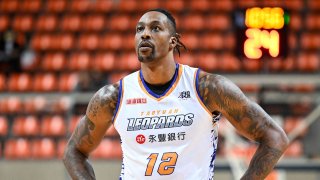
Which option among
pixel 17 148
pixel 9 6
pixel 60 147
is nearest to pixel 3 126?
pixel 17 148

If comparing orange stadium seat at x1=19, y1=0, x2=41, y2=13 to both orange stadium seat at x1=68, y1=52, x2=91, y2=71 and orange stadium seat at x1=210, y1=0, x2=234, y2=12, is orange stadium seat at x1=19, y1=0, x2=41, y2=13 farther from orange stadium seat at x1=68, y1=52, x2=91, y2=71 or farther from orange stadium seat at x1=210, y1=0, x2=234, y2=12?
orange stadium seat at x1=210, y1=0, x2=234, y2=12

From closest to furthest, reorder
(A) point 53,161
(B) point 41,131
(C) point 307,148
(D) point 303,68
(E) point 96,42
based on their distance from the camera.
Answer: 1. (C) point 307,148
2. (A) point 53,161
3. (B) point 41,131
4. (D) point 303,68
5. (E) point 96,42

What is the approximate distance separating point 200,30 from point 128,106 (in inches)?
403

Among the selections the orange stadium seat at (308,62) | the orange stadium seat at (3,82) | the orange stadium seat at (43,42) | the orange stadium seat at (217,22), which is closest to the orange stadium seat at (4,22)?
→ the orange stadium seat at (43,42)

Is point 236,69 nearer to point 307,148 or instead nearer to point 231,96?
point 307,148

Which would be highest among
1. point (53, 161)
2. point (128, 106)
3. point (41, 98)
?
point (128, 106)

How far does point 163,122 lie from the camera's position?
3926 millimetres

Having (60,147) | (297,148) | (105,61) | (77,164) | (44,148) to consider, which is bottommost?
(44,148)

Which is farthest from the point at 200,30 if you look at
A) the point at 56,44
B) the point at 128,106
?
the point at 128,106

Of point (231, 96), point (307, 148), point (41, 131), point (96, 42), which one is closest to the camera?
point (231, 96)

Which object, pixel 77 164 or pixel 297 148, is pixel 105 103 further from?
pixel 297 148

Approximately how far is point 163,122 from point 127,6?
11.1 metres

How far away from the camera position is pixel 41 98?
29.3 ft

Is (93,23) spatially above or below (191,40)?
above
